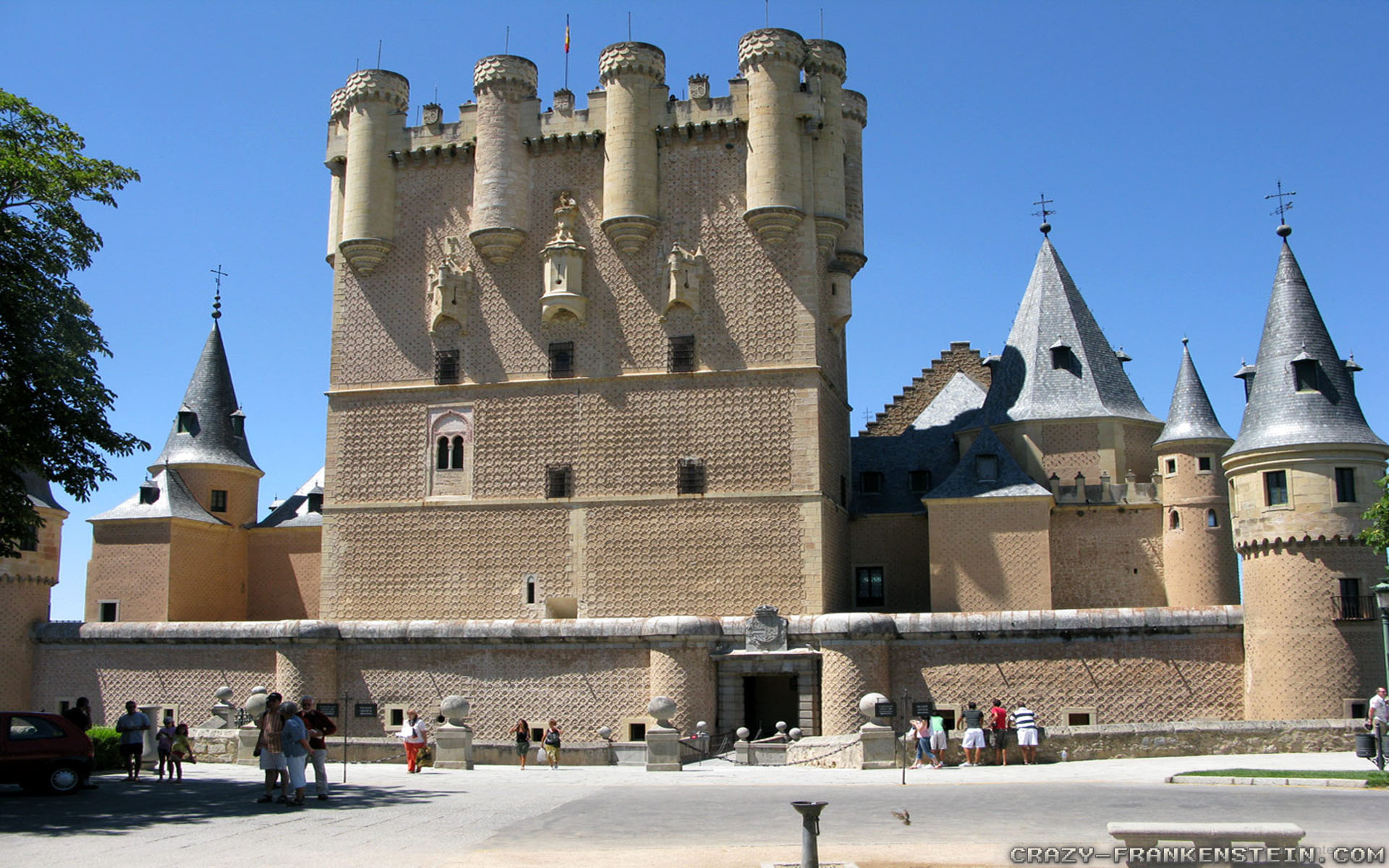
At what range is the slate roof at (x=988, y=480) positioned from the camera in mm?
30484

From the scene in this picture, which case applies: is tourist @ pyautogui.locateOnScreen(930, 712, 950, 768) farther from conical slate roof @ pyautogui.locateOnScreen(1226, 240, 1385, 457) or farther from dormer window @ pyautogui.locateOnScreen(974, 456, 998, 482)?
dormer window @ pyautogui.locateOnScreen(974, 456, 998, 482)

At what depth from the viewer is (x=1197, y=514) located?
3142 centimetres

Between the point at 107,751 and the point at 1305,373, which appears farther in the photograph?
the point at 1305,373

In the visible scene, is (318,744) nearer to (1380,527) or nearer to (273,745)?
(273,745)

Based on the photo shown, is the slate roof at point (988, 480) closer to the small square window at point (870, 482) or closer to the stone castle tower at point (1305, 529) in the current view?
the small square window at point (870, 482)

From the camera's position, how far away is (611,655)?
28.2 meters

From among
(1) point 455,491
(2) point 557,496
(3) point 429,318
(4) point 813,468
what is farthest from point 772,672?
(3) point 429,318

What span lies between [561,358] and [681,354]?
10.1 feet

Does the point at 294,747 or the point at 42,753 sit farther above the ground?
the point at 294,747

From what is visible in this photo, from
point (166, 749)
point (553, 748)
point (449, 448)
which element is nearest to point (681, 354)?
point (449, 448)

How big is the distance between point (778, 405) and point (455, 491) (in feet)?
27.6

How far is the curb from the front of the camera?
16.6 m

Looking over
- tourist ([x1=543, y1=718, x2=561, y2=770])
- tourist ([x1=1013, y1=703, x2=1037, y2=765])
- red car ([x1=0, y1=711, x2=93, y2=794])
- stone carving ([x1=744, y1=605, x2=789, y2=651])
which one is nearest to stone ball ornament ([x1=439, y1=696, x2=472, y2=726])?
tourist ([x1=543, y1=718, x2=561, y2=770])

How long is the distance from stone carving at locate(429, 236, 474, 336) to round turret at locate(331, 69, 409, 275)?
6.07 ft
